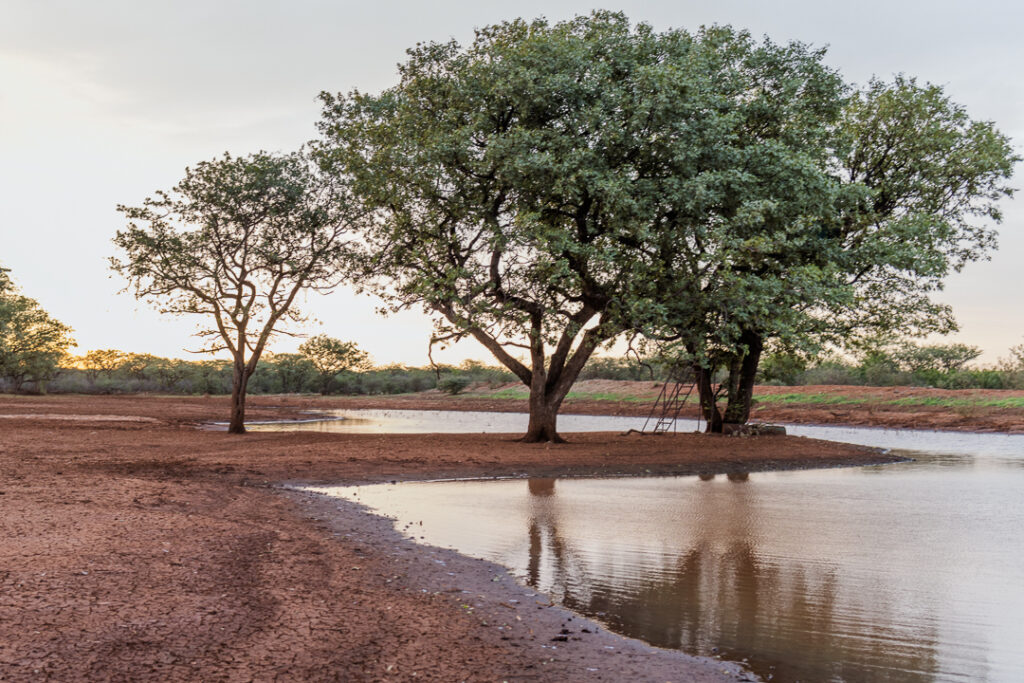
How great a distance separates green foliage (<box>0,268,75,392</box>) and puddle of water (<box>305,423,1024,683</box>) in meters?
49.0

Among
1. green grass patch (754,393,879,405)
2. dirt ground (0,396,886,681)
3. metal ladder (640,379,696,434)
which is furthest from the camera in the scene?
green grass patch (754,393,879,405)

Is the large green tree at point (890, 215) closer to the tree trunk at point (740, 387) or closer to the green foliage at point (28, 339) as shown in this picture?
the tree trunk at point (740, 387)

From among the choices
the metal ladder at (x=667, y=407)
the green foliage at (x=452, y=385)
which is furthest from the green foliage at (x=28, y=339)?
the metal ladder at (x=667, y=407)

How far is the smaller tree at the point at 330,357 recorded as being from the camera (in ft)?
247

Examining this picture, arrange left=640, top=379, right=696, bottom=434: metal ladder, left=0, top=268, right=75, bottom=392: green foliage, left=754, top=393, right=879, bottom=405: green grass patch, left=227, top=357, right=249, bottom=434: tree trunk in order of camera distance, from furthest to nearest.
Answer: left=0, top=268, right=75, bottom=392: green foliage → left=754, top=393, right=879, bottom=405: green grass patch → left=640, top=379, right=696, bottom=434: metal ladder → left=227, top=357, right=249, bottom=434: tree trunk

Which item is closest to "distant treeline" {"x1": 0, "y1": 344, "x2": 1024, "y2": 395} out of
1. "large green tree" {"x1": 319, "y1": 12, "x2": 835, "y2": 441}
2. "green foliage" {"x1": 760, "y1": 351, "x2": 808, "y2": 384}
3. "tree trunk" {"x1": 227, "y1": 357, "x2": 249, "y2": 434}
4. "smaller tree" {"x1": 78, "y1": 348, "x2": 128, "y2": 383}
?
"smaller tree" {"x1": 78, "y1": 348, "x2": 128, "y2": 383}

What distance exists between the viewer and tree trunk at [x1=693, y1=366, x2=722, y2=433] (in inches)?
1012

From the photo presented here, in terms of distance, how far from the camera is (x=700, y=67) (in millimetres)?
16641

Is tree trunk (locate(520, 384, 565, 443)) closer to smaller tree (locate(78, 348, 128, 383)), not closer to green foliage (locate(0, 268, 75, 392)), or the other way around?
Result: green foliage (locate(0, 268, 75, 392))

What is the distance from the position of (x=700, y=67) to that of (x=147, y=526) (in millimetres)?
14187

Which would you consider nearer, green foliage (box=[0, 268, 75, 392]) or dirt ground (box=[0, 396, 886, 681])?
dirt ground (box=[0, 396, 886, 681])

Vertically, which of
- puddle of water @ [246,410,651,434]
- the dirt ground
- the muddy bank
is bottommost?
puddle of water @ [246,410,651,434]

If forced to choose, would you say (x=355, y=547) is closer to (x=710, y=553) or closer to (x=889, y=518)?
(x=710, y=553)

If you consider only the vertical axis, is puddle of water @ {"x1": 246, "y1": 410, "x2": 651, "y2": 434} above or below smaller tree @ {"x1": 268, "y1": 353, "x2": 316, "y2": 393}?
below
